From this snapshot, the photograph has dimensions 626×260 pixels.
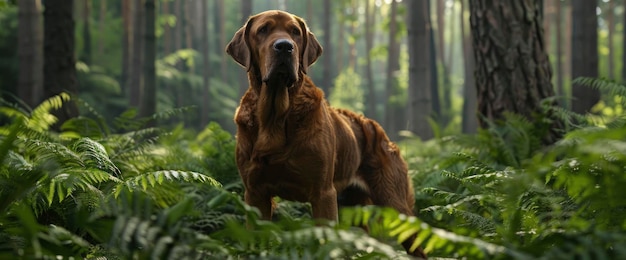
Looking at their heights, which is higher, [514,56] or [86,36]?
[86,36]

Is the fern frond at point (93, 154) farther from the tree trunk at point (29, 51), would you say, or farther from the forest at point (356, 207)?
the tree trunk at point (29, 51)

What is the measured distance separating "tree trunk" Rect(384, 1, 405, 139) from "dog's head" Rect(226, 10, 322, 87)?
20.5m

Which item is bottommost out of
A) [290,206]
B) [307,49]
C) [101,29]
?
[290,206]

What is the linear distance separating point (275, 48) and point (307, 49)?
51 cm

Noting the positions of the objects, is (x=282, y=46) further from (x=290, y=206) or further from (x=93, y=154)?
(x=290, y=206)

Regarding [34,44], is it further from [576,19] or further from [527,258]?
[527,258]

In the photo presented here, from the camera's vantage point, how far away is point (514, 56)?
21.2 feet

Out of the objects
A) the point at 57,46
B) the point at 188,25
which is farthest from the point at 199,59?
the point at 57,46

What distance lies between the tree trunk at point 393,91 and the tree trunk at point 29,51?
14.6m

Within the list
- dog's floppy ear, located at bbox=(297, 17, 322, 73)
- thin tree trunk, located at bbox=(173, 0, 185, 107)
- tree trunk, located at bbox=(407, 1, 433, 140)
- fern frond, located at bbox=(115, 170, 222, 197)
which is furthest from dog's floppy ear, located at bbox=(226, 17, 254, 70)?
thin tree trunk, located at bbox=(173, 0, 185, 107)

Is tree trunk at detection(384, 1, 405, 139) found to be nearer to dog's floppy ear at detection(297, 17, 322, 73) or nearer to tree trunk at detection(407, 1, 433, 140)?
tree trunk at detection(407, 1, 433, 140)

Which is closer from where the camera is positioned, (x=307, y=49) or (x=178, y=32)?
(x=307, y=49)

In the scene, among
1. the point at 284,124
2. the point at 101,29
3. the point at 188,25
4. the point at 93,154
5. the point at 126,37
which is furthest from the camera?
the point at 188,25

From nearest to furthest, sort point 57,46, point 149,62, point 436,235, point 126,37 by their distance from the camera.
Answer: point 436,235
point 57,46
point 149,62
point 126,37
